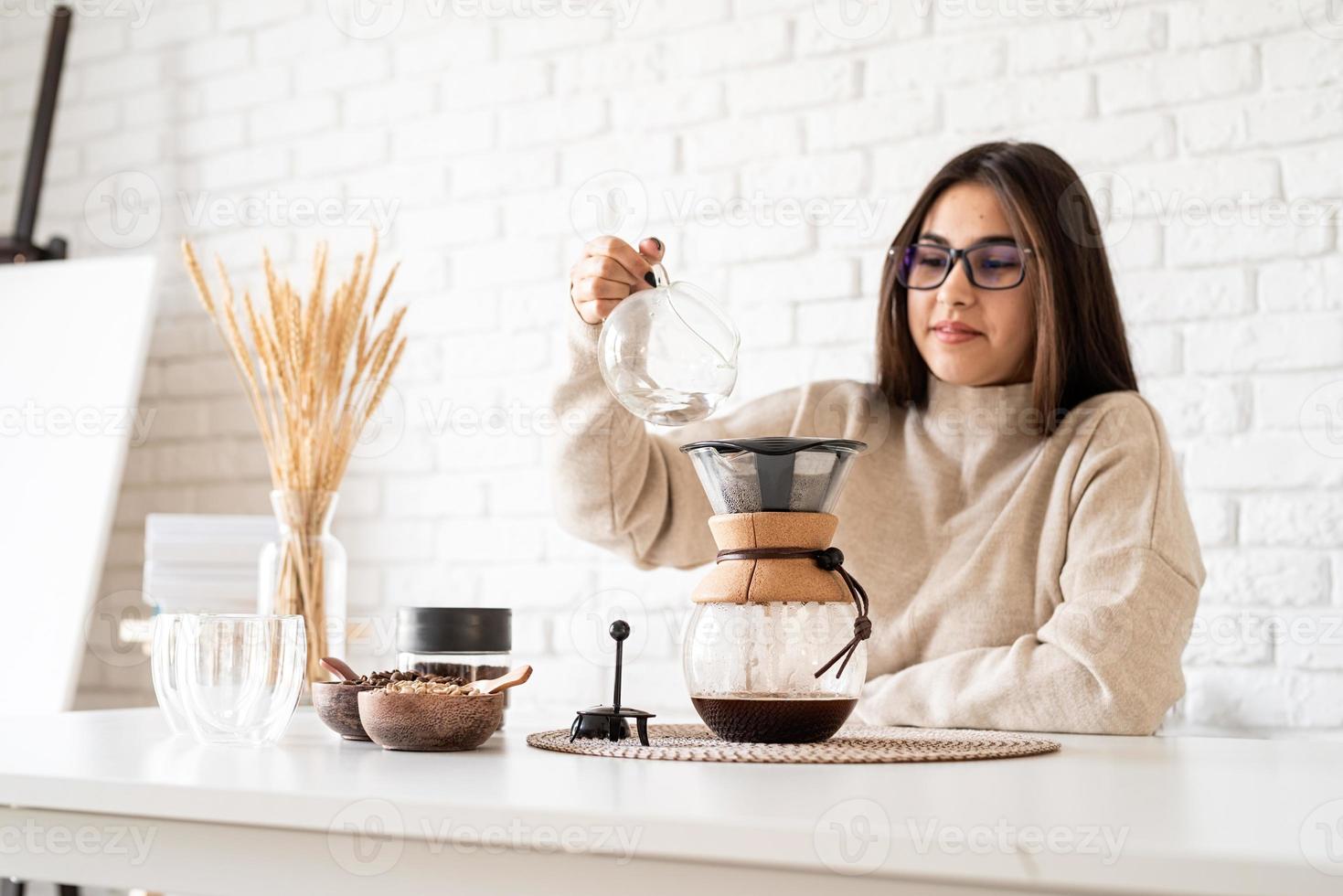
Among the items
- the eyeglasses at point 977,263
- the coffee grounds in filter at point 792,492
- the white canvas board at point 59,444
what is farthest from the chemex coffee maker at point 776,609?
the white canvas board at point 59,444

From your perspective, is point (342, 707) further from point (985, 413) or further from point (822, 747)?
point (985, 413)

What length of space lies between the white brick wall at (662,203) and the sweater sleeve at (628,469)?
0.35 meters

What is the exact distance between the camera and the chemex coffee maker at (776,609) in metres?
0.93

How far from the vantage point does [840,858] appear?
58 centimetres

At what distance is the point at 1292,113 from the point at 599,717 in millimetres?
1586

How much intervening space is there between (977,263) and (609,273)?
66 cm

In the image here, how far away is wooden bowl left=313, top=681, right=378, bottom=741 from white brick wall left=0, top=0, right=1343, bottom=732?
17.0 inches

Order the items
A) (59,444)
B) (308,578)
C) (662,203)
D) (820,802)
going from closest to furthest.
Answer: (820,802) < (308,578) < (662,203) < (59,444)

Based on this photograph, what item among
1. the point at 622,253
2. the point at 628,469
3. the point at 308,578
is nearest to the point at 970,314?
the point at 628,469

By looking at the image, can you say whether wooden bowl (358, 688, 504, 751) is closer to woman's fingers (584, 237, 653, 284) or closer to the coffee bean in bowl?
the coffee bean in bowl

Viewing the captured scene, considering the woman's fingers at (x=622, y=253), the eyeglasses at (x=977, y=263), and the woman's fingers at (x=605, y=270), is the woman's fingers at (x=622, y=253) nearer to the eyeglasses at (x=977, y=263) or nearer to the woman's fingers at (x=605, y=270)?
the woman's fingers at (x=605, y=270)

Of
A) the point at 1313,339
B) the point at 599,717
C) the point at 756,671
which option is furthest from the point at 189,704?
the point at 1313,339

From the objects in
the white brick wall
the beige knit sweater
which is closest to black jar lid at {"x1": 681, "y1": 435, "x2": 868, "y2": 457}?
the beige knit sweater

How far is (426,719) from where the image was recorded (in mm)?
943
